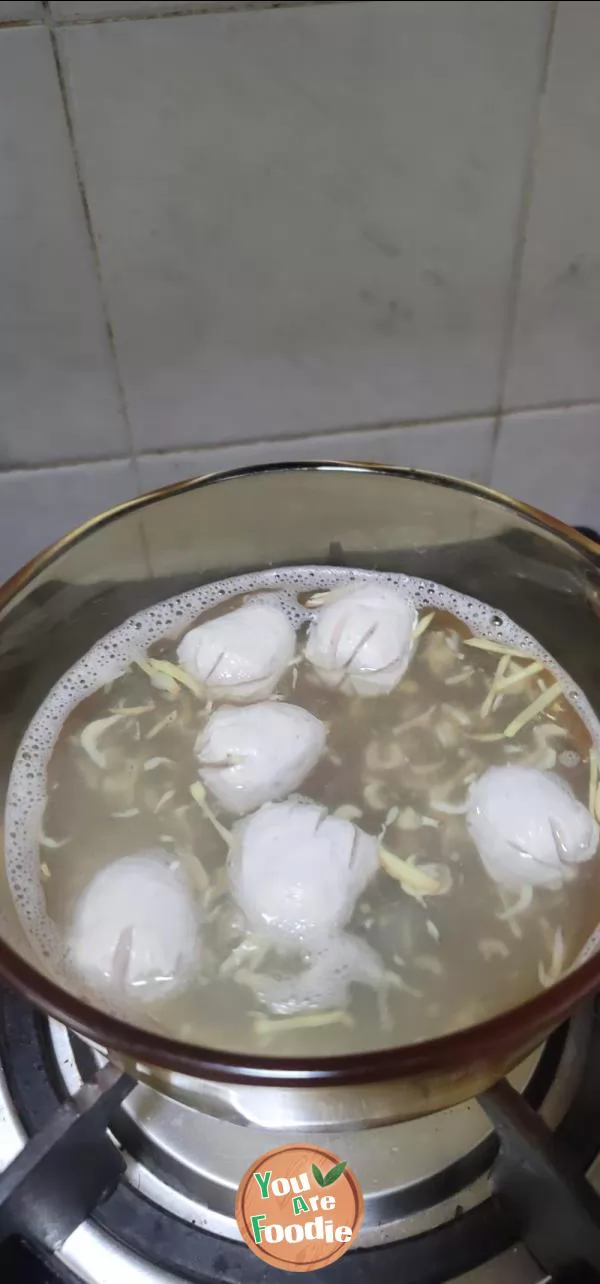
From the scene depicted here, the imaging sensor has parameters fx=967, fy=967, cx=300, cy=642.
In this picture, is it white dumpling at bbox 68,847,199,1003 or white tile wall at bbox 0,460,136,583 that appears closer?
white dumpling at bbox 68,847,199,1003

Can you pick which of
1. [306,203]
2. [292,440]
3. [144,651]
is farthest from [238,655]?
[306,203]

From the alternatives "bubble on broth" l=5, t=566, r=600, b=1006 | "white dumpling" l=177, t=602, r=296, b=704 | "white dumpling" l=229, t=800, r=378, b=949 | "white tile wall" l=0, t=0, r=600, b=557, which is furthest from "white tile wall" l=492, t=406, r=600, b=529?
"white dumpling" l=229, t=800, r=378, b=949

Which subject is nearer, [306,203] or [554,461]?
[306,203]

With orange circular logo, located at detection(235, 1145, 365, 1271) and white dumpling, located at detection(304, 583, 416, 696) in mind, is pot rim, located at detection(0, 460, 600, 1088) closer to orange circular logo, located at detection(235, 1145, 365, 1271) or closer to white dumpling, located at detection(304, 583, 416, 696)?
orange circular logo, located at detection(235, 1145, 365, 1271)

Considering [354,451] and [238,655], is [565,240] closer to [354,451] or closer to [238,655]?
[354,451]

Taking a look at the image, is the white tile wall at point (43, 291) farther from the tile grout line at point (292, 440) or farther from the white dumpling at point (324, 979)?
the white dumpling at point (324, 979)

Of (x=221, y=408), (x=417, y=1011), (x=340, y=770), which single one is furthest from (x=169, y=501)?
(x=417, y=1011)
